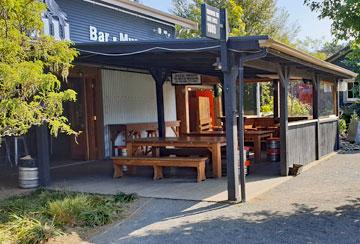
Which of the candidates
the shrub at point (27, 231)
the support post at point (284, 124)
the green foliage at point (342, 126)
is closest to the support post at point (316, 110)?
the support post at point (284, 124)

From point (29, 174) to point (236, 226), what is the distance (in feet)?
14.8

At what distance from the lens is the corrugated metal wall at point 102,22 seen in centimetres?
1266

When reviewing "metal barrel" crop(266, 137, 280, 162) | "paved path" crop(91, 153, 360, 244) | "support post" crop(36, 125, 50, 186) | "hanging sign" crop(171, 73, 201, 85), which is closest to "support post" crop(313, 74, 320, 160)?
"metal barrel" crop(266, 137, 280, 162)

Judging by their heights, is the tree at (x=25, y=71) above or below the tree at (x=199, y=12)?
below

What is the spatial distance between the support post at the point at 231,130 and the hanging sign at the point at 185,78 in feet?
21.7

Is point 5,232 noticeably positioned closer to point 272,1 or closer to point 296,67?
point 296,67

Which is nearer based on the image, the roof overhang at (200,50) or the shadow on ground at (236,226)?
the shadow on ground at (236,226)

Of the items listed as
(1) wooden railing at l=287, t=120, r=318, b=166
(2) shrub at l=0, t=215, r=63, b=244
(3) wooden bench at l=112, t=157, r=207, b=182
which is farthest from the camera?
(1) wooden railing at l=287, t=120, r=318, b=166

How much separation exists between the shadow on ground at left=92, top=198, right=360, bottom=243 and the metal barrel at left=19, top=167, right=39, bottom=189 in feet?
9.35

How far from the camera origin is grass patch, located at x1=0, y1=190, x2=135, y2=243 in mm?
5504

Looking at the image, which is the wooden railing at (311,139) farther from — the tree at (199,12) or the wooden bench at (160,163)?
the tree at (199,12)

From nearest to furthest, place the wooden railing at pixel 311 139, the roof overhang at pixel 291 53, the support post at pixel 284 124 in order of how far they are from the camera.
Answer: the roof overhang at pixel 291 53 → the support post at pixel 284 124 → the wooden railing at pixel 311 139

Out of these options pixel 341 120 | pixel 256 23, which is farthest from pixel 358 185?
pixel 256 23

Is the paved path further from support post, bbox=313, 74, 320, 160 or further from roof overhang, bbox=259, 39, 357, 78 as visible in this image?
support post, bbox=313, 74, 320, 160
